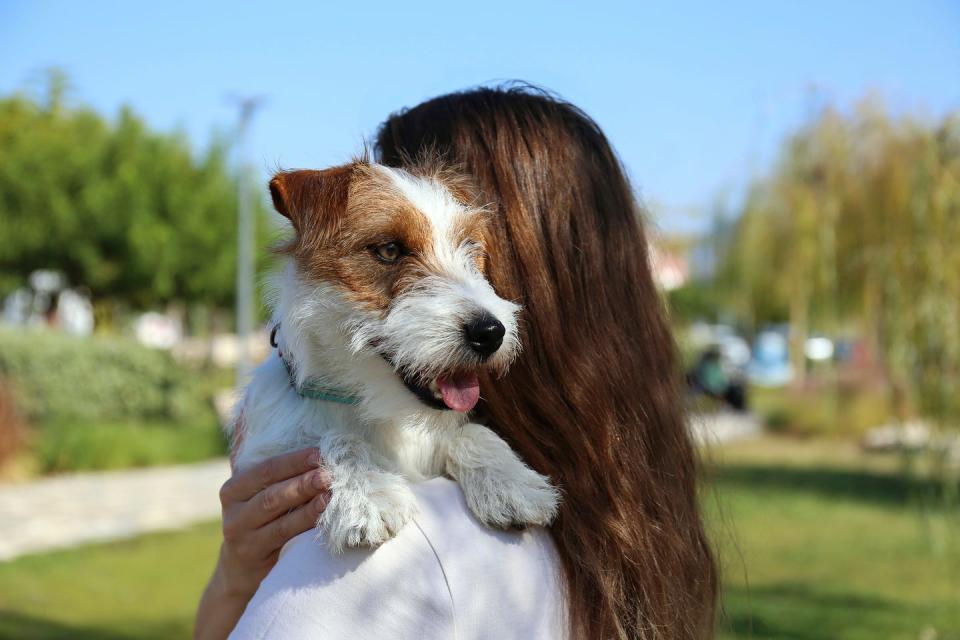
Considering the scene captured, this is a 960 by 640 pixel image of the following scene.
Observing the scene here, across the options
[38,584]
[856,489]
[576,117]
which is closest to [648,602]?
[576,117]

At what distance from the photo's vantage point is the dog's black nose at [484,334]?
2.07 metres

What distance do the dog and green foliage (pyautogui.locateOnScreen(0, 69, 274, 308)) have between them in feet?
76.7

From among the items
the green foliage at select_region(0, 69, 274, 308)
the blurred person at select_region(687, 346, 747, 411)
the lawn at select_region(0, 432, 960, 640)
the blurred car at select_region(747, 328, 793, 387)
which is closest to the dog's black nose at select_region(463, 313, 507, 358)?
the lawn at select_region(0, 432, 960, 640)

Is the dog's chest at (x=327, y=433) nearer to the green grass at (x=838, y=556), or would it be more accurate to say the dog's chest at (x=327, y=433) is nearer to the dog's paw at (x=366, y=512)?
the dog's paw at (x=366, y=512)

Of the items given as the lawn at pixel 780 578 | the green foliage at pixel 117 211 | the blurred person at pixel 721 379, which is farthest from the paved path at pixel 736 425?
the green foliage at pixel 117 211

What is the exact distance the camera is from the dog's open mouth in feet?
7.03

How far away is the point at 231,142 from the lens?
28.8 meters

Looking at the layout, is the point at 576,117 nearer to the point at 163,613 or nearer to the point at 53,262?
the point at 163,613

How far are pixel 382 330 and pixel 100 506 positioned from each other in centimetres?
1126

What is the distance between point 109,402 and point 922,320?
53.0 feet

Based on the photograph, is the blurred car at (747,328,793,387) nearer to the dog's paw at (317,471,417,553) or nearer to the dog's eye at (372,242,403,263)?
the dog's eye at (372,242,403,263)

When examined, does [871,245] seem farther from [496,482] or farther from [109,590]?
[496,482]

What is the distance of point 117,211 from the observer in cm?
2470

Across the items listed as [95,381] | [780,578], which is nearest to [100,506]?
[95,381]
